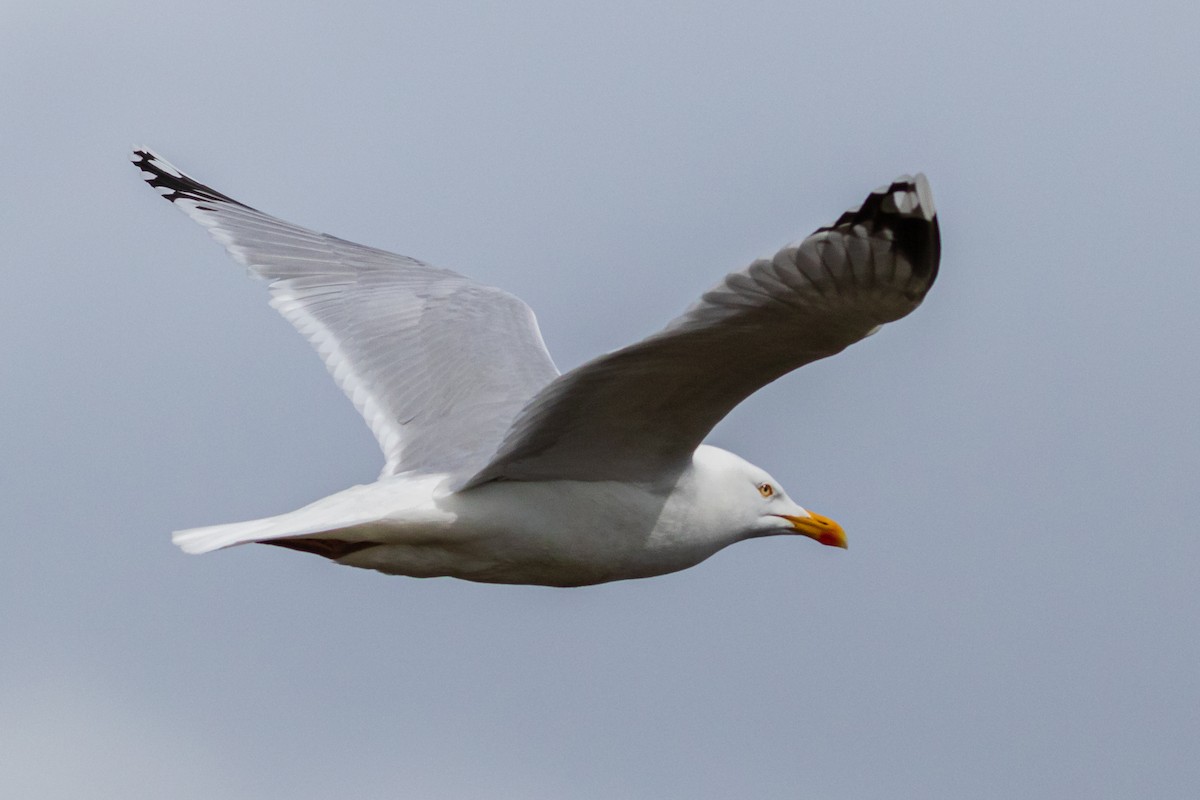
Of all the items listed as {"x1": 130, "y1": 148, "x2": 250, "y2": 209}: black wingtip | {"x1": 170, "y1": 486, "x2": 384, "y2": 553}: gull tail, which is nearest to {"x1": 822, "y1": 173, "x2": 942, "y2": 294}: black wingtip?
{"x1": 170, "y1": 486, "x2": 384, "y2": 553}: gull tail

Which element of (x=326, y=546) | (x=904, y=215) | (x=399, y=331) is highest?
(x=399, y=331)

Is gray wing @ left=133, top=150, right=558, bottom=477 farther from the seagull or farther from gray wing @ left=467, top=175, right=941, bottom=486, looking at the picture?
gray wing @ left=467, top=175, right=941, bottom=486

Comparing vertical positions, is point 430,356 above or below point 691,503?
above

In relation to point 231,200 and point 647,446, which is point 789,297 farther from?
point 231,200

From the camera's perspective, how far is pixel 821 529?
7793 mm

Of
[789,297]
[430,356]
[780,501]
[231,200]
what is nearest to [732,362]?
[789,297]

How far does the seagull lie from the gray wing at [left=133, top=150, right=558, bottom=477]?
1cm

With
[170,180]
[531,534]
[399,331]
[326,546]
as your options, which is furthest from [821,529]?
[170,180]

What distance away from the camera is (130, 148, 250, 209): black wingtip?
9742mm

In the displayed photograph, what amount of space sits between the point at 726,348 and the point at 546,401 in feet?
2.30

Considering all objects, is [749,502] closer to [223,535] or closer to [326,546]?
[326,546]

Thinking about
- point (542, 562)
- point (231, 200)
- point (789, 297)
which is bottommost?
point (542, 562)

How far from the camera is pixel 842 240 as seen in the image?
5.41 meters

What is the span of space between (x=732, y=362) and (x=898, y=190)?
1008 millimetres
